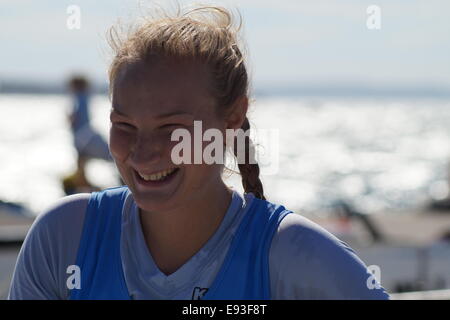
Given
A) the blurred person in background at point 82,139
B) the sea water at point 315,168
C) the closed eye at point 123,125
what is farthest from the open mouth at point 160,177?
the sea water at point 315,168

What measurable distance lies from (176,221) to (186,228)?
28 mm

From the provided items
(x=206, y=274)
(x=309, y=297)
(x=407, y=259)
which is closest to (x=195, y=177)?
(x=206, y=274)

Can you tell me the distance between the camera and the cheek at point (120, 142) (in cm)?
178

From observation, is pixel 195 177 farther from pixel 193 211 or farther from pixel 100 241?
pixel 100 241

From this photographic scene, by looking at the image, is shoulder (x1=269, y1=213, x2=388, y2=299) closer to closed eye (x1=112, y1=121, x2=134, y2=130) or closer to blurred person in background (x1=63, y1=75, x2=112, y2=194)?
closed eye (x1=112, y1=121, x2=134, y2=130)

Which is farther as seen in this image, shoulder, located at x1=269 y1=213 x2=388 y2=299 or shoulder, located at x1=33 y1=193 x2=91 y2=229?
shoulder, located at x1=33 y1=193 x2=91 y2=229

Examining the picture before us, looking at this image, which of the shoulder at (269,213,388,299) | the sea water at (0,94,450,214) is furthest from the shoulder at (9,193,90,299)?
the sea water at (0,94,450,214)

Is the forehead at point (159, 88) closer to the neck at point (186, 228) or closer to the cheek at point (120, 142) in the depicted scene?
the cheek at point (120, 142)

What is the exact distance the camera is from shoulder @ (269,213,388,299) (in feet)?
5.64

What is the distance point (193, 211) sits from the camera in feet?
6.15

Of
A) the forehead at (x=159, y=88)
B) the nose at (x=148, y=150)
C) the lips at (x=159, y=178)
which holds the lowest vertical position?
the lips at (x=159, y=178)

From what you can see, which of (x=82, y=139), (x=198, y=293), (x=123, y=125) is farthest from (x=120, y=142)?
(x=82, y=139)

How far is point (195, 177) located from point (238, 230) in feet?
0.51

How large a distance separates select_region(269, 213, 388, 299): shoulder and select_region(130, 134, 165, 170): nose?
312mm
